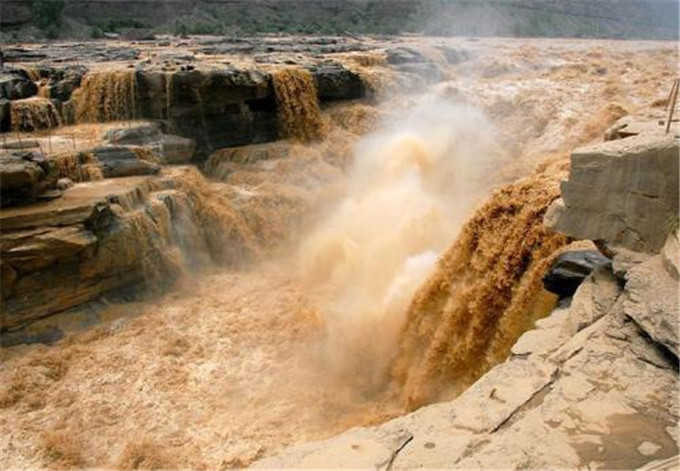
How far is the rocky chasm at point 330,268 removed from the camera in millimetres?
4133

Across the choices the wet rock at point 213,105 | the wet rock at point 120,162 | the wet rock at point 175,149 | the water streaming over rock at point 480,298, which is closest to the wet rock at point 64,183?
the wet rock at point 120,162

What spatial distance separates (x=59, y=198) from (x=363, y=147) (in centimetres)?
651

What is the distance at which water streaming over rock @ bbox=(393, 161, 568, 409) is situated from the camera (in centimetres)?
616

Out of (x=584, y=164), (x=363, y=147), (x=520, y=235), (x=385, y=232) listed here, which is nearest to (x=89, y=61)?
(x=363, y=147)

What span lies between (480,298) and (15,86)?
9900 millimetres

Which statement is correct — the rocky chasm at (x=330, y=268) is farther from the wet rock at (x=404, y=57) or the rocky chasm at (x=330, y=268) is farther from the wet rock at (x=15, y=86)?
the wet rock at (x=404, y=57)

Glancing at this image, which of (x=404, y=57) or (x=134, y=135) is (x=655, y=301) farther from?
(x=404, y=57)

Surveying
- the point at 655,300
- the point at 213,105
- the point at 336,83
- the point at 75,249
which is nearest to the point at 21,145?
the point at 75,249

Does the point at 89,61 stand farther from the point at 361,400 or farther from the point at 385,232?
the point at 361,400

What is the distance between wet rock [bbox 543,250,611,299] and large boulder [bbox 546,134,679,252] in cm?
57

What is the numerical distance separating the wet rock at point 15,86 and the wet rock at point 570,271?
10425 mm

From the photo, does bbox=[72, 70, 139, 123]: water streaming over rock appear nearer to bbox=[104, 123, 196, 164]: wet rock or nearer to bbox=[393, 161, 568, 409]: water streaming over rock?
bbox=[104, 123, 196, 164]: wet rock

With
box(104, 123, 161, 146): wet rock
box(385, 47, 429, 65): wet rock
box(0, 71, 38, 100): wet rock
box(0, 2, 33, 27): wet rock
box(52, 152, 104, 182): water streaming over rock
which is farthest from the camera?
box(0, 2, 33, 27): wet rock

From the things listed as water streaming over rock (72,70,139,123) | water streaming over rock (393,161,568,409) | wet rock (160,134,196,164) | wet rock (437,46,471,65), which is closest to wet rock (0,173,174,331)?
wet rock (160,134,196,164)
